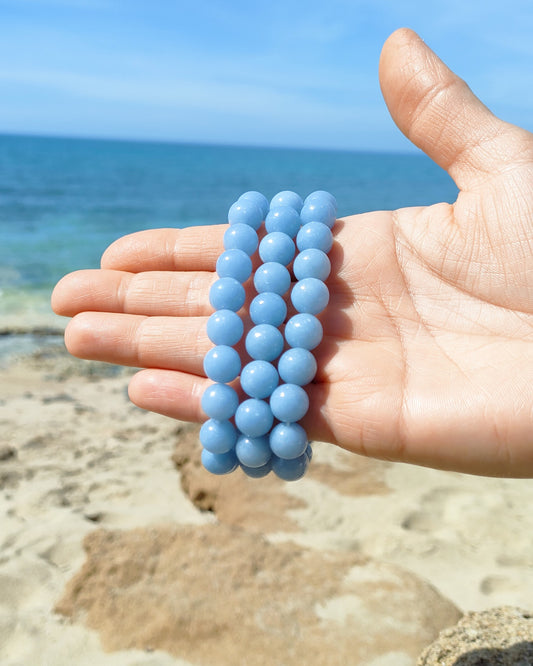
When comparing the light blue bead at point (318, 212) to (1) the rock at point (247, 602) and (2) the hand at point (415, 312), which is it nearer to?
(2) the hand at point (415, 312)

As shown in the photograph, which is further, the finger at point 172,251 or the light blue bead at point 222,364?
the finger at point 172,251

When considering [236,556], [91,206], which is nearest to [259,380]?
[236,556]

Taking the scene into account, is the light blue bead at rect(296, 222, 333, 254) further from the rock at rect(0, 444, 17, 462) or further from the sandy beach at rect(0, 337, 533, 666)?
the rock at rect(0, 444, 17, 462)

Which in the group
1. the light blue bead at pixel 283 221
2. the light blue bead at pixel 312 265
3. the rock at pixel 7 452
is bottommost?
the rock at pixel 7 452

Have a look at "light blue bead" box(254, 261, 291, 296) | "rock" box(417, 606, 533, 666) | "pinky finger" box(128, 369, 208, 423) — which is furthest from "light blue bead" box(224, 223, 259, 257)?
"rock" box(417, 606, 533, 666)

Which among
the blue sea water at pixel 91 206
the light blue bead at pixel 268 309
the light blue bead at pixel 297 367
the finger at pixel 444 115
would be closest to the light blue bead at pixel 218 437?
the light blue bead at pixel 297 367

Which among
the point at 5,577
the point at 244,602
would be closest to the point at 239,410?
the point at 244,602

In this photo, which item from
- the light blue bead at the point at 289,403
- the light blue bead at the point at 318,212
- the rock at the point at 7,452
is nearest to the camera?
the light blue bead at the point at 289,403
